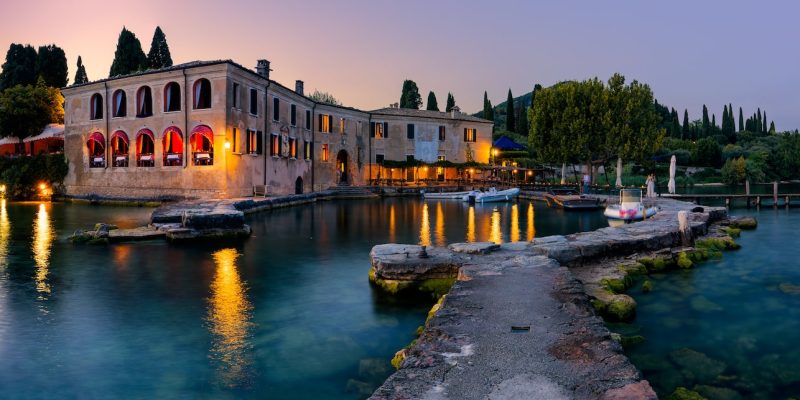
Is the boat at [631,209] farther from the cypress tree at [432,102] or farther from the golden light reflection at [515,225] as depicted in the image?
the cypress tree at [432,102]

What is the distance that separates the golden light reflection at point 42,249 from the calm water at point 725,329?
38.5 feet

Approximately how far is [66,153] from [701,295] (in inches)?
1697

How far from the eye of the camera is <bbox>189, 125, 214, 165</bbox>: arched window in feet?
106

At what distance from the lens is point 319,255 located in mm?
16469

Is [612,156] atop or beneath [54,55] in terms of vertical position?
beneath

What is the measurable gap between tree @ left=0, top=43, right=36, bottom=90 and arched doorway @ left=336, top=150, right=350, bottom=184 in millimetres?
39732

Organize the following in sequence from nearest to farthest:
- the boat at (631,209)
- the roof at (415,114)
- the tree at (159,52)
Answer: the boat at (631,209)
the roof at (415,114)
the tree at (159,52)

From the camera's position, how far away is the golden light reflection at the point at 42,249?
1173 centimetres

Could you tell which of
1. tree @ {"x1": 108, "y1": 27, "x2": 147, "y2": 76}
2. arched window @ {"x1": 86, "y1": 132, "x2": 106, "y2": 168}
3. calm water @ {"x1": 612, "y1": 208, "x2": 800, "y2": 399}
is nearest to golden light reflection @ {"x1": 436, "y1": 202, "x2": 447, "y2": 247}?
calm water @ {"x1": 612, "y1": 208, "x2": 800, "y2": 399}

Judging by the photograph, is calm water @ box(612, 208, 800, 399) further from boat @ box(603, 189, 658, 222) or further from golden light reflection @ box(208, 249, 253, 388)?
boat @ box(603, 189, 658, 222)

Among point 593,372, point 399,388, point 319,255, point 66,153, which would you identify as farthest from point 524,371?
point 66,153

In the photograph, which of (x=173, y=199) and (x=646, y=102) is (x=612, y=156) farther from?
(x=173, y=199)

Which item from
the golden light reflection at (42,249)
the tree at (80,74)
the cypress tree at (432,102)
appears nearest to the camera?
the golden light reflection at (42,249)

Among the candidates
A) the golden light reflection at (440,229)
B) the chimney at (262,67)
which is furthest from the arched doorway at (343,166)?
the golden light reflection at (440,229)
